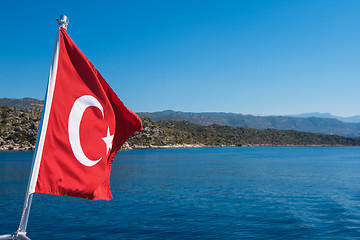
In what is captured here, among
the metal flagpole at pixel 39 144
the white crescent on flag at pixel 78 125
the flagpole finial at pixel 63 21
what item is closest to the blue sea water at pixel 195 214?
the white crescent on flag at pixel 78 125

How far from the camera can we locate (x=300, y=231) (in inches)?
919

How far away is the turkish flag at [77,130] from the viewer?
837 centimetres

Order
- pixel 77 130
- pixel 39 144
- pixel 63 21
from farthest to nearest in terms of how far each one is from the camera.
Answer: pixel 77 130, pixel 63 21, pixel 39 144

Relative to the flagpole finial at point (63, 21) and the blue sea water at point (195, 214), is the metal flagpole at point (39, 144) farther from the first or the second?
the blue sea water at point (195, 214)

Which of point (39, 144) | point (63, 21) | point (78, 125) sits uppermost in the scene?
point (63, 21)

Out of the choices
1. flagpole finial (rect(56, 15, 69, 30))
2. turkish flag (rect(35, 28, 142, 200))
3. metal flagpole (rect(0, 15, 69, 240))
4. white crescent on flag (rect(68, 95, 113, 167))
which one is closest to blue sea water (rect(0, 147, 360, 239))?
turkish flag (rect(35, 28, 142, 200))

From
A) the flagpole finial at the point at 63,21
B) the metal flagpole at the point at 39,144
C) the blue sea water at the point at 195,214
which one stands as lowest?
the blue sea water at the point at 195,214

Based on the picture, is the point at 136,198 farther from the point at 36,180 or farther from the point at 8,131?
the point at 8,131

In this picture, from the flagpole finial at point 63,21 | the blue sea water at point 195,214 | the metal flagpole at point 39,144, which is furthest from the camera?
the blue sea water at point 195,214

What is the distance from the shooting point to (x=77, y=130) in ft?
29.5

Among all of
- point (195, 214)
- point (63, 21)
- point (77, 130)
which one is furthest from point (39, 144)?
point (195, 214)

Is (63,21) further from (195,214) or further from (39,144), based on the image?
(195,214)

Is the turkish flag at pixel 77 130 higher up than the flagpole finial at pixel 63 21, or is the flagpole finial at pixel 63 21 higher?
the flagpole finial at pixel 63 21

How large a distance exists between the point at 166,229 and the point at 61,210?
12671 millimetres
